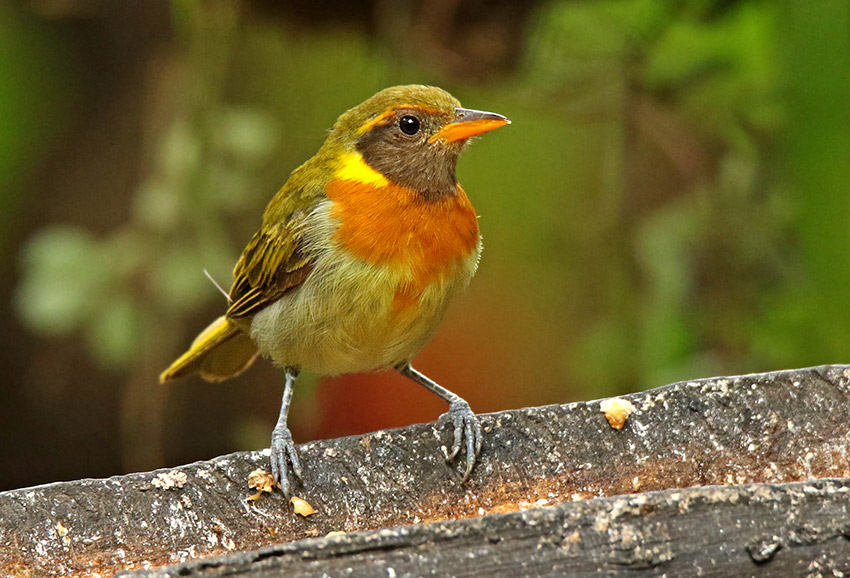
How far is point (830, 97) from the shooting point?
4.13 meters

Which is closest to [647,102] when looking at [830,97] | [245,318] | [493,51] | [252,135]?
[493,51]

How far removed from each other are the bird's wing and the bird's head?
1.12ft

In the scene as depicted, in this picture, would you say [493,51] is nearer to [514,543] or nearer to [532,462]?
[532,462]

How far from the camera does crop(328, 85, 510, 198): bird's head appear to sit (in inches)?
131

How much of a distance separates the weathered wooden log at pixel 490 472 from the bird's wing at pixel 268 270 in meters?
0.86

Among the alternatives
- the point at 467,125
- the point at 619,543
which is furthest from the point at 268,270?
the point at 619,543

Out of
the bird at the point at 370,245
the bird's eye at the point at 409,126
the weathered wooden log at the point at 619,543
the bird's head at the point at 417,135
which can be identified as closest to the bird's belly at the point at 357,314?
the bird at the point at 370,245

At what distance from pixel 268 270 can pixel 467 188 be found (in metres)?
3.05

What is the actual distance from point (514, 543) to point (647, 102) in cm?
356

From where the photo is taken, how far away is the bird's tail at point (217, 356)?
3904 mm

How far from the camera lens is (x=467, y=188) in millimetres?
6406

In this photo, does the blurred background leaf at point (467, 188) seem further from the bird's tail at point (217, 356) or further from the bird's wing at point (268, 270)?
the bird's wing at point (268, 270)

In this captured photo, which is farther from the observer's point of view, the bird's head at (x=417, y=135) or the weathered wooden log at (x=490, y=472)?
the bird's head at (x=417, y=135)

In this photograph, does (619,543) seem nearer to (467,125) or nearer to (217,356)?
(467,125)
